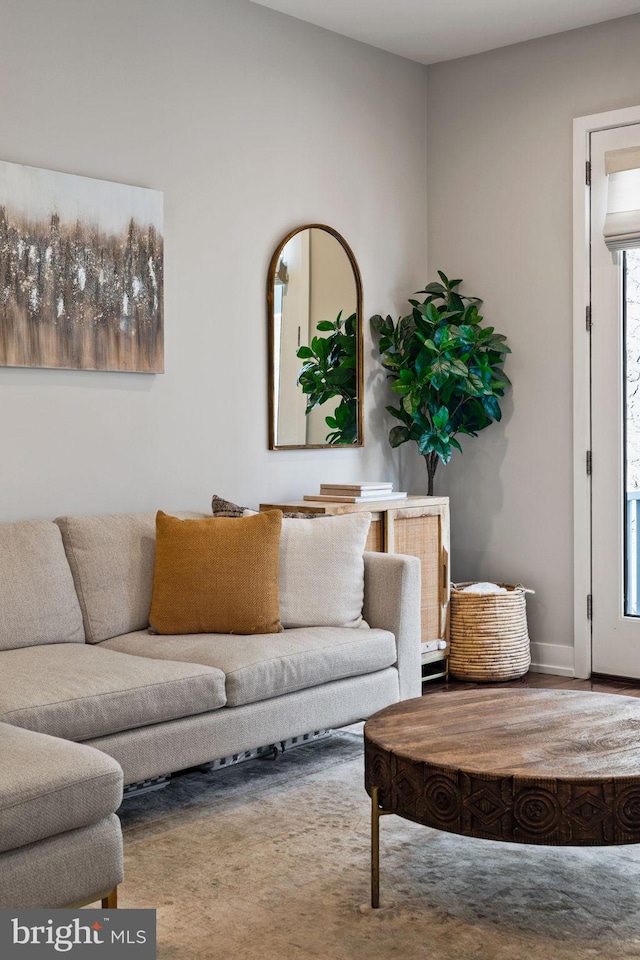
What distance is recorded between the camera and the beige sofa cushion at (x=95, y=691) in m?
2.65

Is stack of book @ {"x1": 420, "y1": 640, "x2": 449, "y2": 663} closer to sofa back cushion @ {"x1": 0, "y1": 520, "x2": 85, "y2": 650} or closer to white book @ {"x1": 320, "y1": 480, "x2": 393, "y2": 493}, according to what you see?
white book @ {"x1": 320, "y1": 480, "x2": 393, "y2": 493}

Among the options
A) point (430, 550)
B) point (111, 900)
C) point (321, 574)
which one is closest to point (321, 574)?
point (321, 574)

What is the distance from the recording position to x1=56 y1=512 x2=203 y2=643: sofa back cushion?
3439 mm

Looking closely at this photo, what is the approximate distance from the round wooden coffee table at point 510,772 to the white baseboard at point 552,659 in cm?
211

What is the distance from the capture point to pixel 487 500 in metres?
5.12

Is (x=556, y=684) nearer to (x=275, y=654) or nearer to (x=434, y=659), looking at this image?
(x=434, y=659)

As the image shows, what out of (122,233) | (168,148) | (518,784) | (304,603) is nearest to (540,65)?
(168,148)

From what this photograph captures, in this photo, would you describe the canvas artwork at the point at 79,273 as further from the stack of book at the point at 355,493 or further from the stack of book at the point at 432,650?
the stack of book at the point at 432,650

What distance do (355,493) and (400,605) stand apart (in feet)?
2.58

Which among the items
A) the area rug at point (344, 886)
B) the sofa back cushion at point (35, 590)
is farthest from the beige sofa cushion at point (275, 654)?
the area rug at point (344, 886)

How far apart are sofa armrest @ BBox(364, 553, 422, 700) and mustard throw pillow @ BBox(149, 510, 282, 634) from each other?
384 millimetres

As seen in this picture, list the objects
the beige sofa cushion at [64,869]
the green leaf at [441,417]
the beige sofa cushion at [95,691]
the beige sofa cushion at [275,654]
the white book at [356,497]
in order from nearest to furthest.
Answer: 1. the beige sofa cushion at [64,869]
2. the beige sofa cushion at [95,691]
3. the beige sofa cushion at [275,654]
4. the white book at [356,497]
5. the green leaf at [441,417]

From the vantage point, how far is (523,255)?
4.94m

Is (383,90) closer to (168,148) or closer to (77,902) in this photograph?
(168,148)
